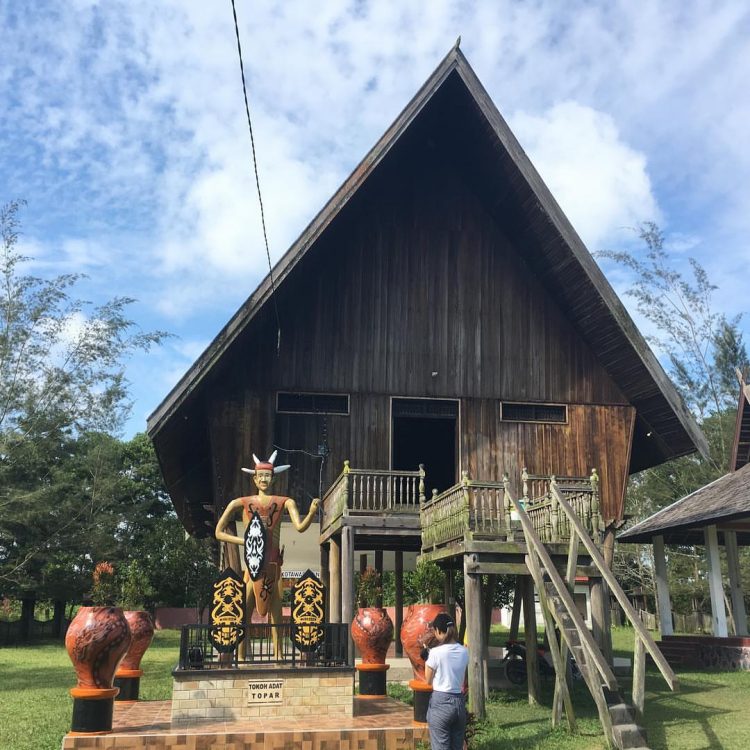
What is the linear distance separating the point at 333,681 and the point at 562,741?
8.48 feet

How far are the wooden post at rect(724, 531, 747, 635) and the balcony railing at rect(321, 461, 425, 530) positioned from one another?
9.36m

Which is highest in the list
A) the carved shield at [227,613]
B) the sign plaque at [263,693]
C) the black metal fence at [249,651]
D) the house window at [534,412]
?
the house window at [534,412]

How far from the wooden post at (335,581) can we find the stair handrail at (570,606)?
421cm

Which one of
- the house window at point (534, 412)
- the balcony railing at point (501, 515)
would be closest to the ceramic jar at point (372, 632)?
the balcony railing at point (501, 515)

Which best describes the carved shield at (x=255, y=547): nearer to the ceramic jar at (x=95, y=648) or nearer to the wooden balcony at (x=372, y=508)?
the ceramic jar at (x=95, y=648)

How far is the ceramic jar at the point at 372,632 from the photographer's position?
10078 mm

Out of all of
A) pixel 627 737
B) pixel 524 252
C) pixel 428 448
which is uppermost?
pixel 524 252

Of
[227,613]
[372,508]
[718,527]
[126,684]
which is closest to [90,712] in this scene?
[227,613]

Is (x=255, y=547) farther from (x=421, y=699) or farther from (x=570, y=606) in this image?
(x=570, y=606)

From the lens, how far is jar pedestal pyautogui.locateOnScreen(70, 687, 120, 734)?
8070mm

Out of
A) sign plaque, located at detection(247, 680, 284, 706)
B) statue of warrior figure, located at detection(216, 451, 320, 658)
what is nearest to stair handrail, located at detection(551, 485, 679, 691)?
statue of warrior figure, located at detection(216, 451, 320, 658)

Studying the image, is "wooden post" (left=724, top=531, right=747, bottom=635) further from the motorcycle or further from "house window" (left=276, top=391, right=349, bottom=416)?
"house window" (left=276, top=391, right=349, bottom=416)

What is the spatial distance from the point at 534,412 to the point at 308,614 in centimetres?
873

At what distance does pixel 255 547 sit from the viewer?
32.6 feet
